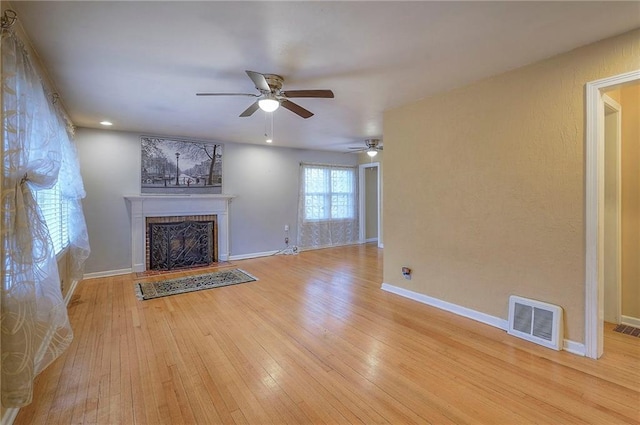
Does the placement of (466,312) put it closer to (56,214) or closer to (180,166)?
(56,214)

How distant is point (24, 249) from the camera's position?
169 centimetres

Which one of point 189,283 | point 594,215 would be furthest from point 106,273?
point 594,215

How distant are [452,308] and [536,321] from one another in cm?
84

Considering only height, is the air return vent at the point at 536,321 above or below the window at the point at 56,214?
below

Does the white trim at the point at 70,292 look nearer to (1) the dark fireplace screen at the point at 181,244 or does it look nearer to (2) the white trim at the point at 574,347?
(1) the dark fireplace screen at the point at 181,244

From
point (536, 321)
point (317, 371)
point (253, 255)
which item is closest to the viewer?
point (317, 371)

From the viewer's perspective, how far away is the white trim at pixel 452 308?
295 centimetres

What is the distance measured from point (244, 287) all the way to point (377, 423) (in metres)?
3.02

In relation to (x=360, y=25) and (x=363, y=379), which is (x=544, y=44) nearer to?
(x=360, y=25)

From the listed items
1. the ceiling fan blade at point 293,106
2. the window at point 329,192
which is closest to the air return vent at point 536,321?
the ceiling fan blade at point 293,106

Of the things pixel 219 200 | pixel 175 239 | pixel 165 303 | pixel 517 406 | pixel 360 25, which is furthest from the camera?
pixel 219 200

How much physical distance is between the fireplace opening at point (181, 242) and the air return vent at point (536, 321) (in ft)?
16.4

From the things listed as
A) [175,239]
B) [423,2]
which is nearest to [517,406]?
[423,2]

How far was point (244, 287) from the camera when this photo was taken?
14.4 ft
